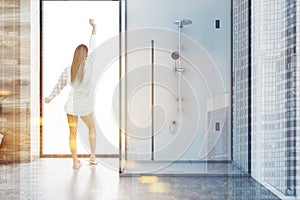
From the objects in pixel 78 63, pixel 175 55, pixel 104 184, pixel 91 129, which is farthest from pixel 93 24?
pixel 104 184

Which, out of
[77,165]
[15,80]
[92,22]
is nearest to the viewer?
[15,80]

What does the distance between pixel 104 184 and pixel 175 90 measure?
715mm

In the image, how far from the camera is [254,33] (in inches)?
85.5

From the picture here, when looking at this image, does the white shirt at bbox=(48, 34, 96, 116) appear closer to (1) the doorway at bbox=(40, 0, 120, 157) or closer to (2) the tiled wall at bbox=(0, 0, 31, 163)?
(1) the doorway at bbox=(40, 0, 120, 157)

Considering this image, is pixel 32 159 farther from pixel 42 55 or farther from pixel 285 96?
pixel 285 96

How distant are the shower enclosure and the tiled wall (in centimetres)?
63

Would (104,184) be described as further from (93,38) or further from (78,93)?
(93,38)

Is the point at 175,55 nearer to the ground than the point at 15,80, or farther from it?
farther from it

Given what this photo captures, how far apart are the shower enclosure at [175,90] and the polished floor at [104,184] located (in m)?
0.07

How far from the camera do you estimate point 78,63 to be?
2418 mm

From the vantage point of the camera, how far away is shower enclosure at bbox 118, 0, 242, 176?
2.52 metres

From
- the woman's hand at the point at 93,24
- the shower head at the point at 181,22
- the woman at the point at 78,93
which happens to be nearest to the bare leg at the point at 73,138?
the woman at the point at 78,93

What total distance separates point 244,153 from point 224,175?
0.27 m

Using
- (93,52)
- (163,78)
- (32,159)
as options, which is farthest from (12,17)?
(163,78)
